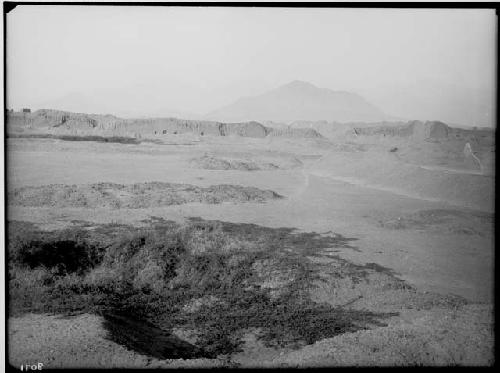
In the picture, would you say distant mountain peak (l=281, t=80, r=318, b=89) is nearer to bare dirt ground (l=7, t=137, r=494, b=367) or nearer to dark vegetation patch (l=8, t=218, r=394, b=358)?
bare dirt ground (l=7, t=137, r=494, b=367)

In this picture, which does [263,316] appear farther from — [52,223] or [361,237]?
[52,223]

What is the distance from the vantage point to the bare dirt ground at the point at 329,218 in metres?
4.20

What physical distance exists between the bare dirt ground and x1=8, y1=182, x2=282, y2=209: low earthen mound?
3.0 inches

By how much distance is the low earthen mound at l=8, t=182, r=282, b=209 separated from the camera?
5.68 m

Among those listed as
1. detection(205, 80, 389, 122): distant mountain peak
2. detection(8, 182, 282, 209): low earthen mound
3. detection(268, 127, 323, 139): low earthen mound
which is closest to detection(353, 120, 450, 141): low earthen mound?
detection(205, 80, 389, 122): distant mountain peak

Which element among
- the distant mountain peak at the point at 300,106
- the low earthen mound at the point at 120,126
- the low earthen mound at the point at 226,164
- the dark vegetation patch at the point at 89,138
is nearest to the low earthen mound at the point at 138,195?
the low earthen mound at the point at 226,164

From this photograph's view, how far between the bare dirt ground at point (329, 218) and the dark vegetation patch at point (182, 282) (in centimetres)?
18

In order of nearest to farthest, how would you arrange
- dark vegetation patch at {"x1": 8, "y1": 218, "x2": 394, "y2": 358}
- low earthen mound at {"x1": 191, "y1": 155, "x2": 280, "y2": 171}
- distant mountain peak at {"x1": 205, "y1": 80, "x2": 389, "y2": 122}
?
dark vegetation patch at {"x1": 8, "y1": 218, "x2": 394, "y2": 358}
distant mountain peak at {"x1": 205, "y1": 80, "x2": 389, "y2": 122}
low earthen mound at {"x1": 191, "y1": 155, "x2": 280, "y2": 171}

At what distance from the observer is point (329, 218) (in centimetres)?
582

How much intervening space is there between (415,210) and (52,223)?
519cm

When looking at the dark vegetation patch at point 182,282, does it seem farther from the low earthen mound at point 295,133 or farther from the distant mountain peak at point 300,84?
the distant mountain peak at point 300,84

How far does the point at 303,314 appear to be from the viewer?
4.81 meters

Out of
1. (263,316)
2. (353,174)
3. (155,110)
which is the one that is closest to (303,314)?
(263,316)

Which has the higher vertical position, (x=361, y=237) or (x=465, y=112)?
(x=465, y=112)
